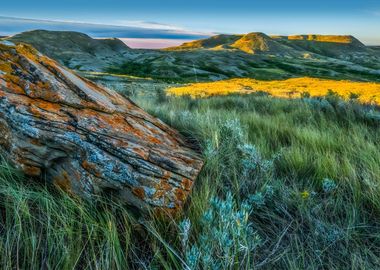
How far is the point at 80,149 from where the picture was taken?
2.21m

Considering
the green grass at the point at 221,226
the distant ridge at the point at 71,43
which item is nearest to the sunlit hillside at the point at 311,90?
the green grass at the point at 221,226

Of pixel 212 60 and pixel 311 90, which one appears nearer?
pixel 311 90

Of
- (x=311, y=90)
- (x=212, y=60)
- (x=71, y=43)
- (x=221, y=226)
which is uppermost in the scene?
(x=71, y=43)

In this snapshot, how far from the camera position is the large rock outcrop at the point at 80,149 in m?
2.11

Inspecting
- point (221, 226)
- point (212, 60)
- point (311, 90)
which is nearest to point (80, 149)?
point (221, 226)

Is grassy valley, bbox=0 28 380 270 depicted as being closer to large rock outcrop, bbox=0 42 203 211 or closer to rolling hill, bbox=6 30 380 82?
large rock outcrop, bbox=0 42 203 211

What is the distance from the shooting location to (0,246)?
5.21 ft

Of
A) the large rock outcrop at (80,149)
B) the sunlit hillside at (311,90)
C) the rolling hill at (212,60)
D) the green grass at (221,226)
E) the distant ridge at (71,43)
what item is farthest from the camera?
the distant ridge at (71,43)

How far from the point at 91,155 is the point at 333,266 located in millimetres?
1740

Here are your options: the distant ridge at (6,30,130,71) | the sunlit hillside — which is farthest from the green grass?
the distant ridge at (6,30,130,71)

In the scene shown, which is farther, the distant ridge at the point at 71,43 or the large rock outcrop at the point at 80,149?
the distant ridge at the point at 71,43

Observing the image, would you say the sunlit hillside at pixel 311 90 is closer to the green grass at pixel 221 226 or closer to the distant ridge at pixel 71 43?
the green grass at pixel 221 226

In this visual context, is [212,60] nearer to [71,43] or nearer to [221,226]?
[71,43]

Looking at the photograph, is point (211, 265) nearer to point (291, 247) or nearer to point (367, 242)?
point (291, 247)
